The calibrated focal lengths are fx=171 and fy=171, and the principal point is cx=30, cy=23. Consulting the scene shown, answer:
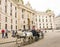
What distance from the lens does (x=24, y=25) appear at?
242 ft

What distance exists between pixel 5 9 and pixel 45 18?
2593 inches

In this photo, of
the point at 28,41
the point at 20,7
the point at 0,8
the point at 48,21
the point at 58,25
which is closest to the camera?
the point at 28,41

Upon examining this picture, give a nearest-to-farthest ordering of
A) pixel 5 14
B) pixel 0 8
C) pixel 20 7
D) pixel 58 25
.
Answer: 1. pixel 0 8
2. pixel 5 14
3. pixel 20 7
4. pixel 58 25

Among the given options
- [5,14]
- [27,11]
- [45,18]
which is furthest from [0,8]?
[45,18]

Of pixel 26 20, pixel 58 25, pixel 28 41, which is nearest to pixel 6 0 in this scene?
pixel 26 20

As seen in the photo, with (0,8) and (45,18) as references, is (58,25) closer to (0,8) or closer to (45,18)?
(45,18)

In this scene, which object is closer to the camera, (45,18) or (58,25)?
(45,18)

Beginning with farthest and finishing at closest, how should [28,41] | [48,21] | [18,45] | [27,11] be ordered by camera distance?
[48,21] < [27,11] < [28,41] < [18,45]

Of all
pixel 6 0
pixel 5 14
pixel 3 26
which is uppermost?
pixel 6 0

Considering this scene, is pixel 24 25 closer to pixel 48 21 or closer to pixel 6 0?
pixel 6 0

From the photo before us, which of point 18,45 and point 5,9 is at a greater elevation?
point 5,9

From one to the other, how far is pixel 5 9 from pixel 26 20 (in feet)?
83.3

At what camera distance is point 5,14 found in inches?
1981

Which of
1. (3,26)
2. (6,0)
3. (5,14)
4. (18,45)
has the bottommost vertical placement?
(18,45)
